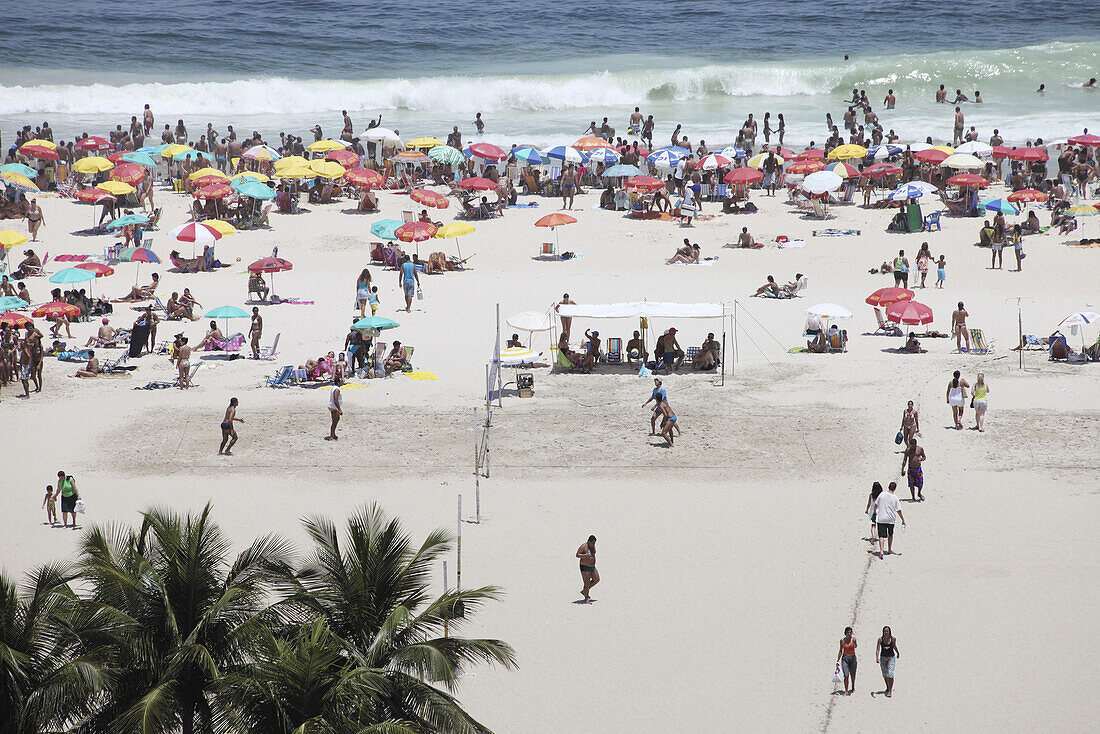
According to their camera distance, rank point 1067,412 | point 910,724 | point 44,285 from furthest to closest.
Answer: point 44,285 < point 1067,412 < point 910,724

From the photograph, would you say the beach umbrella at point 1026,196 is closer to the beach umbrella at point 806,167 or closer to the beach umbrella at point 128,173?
the beach umbrella at point 806,167

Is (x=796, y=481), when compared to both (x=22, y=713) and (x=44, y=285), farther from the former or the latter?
(x=44, y=285)

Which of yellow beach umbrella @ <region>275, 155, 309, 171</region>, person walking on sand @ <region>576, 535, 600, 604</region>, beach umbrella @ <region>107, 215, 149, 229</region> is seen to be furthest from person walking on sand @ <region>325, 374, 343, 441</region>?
yellow beach umbrella @ <region>275, 155, 309, 171</region>

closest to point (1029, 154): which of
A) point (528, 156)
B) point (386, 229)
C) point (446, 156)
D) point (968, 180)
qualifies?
point (968, 180)

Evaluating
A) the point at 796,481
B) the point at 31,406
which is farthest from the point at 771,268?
the point at 31,406

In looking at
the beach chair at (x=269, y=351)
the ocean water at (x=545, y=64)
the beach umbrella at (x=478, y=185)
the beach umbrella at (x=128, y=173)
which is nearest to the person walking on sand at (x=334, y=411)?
the beach chair at (x=269, y=351)
